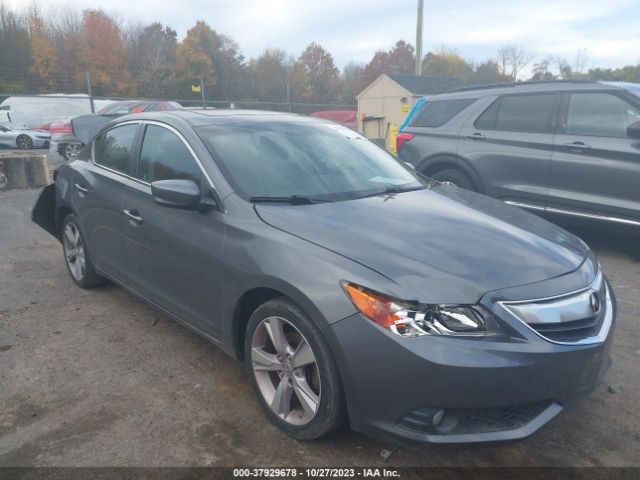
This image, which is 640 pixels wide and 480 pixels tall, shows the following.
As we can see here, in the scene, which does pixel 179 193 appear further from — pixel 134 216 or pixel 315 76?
pixel 315 76

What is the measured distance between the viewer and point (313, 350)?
2471mm

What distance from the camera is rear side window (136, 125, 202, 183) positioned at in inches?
134

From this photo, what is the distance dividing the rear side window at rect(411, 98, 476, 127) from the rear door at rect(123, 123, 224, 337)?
4179 mm

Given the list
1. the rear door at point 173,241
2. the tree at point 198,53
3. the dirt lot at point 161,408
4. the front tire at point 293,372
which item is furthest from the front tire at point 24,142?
the front tire at point 293,372

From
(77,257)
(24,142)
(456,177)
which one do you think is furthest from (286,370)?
(24,142)

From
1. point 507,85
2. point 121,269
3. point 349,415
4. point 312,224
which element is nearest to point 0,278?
point 121,269

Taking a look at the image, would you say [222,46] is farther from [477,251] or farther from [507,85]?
[477,251]

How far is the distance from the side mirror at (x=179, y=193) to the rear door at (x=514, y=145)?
13.7 feet

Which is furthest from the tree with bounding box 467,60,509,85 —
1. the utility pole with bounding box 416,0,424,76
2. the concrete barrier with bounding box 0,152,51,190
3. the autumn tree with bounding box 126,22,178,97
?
the concrete barrier with bounding box 0,152,51,190

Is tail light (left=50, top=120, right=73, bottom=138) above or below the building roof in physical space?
below

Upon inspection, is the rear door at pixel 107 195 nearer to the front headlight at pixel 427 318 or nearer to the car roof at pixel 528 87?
the front headlight at pixel 427 318

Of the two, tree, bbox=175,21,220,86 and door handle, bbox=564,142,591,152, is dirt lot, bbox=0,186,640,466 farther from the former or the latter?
tree, bbox=175,21,220,86

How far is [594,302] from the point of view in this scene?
8.45 feet

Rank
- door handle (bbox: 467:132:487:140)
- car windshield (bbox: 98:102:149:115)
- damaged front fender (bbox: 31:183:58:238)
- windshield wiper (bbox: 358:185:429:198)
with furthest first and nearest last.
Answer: car windshield (bbox: 98:102:149:115) → door handle (bbox: 467:132:487:140) → damaged front fender (bbox: 31:183:58:238) → windshield wiper (bbox: 358:185:429:198)
